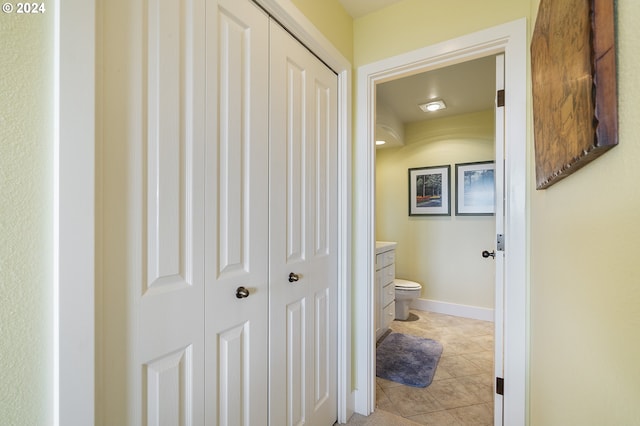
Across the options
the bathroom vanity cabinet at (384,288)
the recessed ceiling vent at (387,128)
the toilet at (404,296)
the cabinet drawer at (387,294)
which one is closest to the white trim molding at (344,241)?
the bathroom vanity cabinet at (384,288)

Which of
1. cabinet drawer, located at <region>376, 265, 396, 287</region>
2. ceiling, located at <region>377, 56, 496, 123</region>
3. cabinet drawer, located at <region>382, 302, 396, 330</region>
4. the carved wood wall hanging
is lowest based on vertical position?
cabinet drawer, located at <region>382, 302, 396, 330</region>

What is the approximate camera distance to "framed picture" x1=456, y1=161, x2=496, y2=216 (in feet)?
10.8

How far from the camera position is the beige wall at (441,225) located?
10.9 ft

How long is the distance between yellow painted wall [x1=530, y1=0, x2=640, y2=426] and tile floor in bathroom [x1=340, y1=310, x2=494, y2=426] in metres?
1.07

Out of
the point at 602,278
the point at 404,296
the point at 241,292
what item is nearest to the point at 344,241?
the point at 241,292

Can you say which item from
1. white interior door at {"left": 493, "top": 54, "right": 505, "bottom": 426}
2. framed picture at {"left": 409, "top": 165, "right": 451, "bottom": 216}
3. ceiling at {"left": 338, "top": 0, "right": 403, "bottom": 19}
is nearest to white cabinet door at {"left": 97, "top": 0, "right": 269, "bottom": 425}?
ceiling at {"left": 338, "top": 0, "right": 403, "bottom": 19}

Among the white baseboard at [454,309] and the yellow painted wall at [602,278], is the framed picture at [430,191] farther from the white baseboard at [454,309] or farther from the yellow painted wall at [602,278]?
the yellow painted wall at [602,278]

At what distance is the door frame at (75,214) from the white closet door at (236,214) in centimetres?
32

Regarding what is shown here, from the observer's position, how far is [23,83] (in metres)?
0.55

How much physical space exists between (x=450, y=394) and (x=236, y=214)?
1.99 m

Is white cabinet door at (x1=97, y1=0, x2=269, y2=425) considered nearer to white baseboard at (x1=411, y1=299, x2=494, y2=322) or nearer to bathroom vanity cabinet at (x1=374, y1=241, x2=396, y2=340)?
bathroom vanity cabinet at (x1=374, y1=241, x2=396, y2=340)

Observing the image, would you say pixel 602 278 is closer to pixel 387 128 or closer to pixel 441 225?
pixel 387 128

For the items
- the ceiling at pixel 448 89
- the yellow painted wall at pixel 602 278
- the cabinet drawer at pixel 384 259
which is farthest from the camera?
the cabinet drawer at pixel 384 259

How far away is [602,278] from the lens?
46 cm
